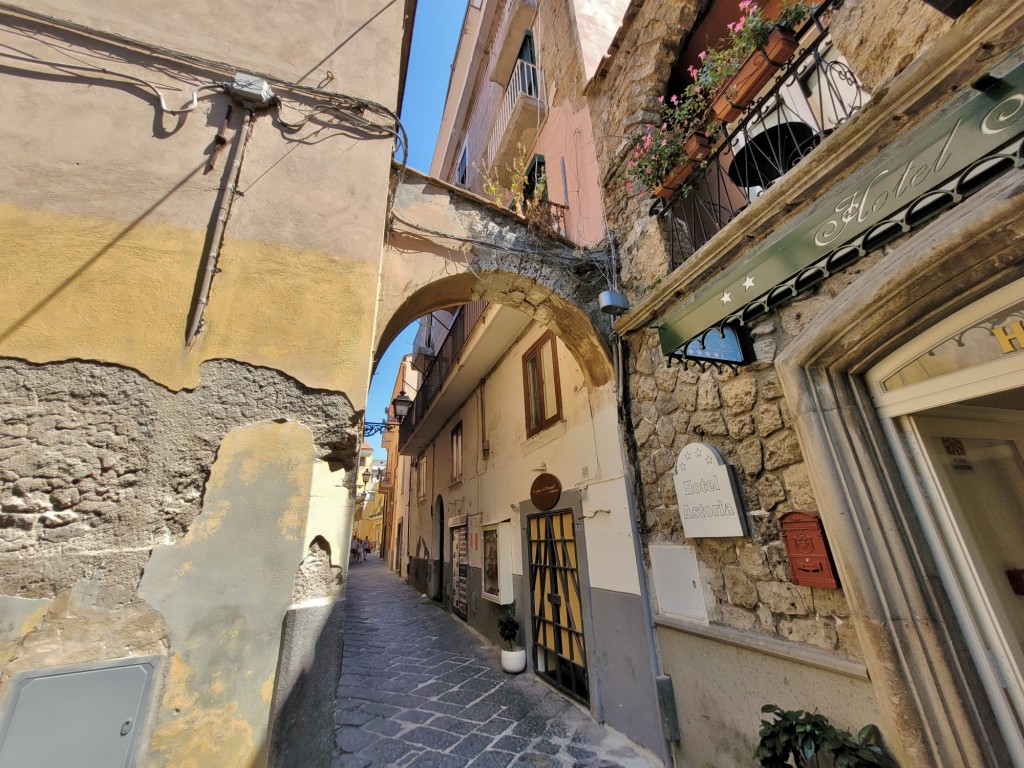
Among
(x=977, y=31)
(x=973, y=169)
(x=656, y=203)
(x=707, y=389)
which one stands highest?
(x=656, y=203)

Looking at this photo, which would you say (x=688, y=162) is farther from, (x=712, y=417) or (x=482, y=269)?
(x=712, y=417)

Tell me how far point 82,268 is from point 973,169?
415 centimetres

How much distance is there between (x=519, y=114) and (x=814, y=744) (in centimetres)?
845

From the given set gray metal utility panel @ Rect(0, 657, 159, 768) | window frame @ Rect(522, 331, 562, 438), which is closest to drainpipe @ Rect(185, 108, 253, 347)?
gray metal utility panel @ Rect(0, 657, 159, 768)

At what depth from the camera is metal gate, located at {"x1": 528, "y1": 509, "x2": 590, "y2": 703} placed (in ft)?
15.7

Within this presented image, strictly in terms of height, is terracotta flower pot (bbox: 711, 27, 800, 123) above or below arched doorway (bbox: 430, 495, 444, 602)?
above

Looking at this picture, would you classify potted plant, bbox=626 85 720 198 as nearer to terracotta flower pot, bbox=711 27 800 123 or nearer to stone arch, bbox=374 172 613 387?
terracotta flower pot, bbox=711 27 800 123

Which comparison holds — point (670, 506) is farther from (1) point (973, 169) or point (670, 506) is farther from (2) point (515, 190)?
(2) point (515, 190)

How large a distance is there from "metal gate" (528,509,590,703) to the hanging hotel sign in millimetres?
3486

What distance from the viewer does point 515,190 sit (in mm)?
4645

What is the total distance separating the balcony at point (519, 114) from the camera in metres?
7.19

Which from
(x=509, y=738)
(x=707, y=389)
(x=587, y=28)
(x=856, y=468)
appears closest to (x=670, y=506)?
(x=707, y=389)

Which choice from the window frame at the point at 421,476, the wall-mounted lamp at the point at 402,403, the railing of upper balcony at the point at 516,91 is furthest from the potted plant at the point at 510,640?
the railing of upper balcony at the point at 516,91

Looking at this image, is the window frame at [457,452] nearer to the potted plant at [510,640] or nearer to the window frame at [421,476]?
the window frame at [421,476]
